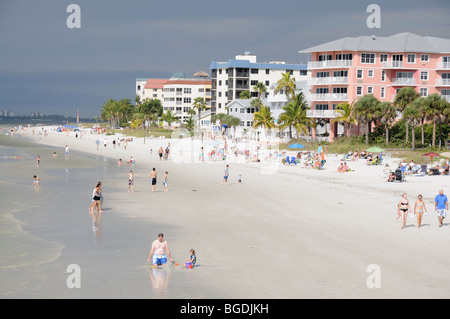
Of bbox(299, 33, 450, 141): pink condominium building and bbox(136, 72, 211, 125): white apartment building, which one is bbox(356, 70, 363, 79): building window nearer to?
bbox(299, 33, 450, 141): pink condominium building

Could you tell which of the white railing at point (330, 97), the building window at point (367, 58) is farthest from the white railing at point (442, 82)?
the white railing at point (330, 97)

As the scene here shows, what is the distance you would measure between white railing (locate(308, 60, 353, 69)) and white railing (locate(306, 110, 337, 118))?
519 cm

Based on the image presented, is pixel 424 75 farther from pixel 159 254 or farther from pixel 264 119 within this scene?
pixel 159 254

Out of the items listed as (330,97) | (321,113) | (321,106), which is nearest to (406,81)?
(330,97)

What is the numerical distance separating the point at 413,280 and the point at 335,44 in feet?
170

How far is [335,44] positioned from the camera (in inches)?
2511

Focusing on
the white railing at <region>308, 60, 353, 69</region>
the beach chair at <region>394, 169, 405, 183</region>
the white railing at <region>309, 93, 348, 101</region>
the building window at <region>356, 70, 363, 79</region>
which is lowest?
the beach chair at <region>394, 169, 405, 183</region>

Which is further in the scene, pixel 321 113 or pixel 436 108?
pixel 321 113

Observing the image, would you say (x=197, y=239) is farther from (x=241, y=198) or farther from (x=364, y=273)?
(x=241, y=198)

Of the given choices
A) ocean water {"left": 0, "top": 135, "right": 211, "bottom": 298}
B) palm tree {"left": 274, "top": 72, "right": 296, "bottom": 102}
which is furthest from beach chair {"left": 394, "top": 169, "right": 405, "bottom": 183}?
palm tree {"left": 274, "top": 72, "right": 296, "bottom": 102}

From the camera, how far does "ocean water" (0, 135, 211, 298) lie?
575 inches

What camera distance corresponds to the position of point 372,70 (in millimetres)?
63281

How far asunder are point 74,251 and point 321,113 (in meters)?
48.5
